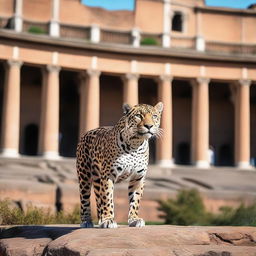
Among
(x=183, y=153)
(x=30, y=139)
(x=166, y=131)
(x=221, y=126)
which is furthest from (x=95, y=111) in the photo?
(x=221, y=126)

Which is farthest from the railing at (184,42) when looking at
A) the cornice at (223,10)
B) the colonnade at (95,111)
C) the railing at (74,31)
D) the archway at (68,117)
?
the archway at (68,117)

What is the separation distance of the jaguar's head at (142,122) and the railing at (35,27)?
3607 cm

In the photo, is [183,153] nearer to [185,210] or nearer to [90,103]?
[90,103]

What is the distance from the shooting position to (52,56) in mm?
47875

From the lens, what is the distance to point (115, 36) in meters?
51.1

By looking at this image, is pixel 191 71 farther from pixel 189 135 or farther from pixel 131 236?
pixel 131 236

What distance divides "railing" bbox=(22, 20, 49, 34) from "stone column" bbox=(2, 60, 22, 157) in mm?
3152

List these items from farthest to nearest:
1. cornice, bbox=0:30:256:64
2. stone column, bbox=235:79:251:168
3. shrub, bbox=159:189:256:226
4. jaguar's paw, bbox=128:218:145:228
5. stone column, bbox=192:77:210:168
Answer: stone column, bbox=235:79:251:168 → stone column, bbox=192:77:210:168 → cornice, bbox=0:30:256:64 → shrub, bbox=159:189:256:226 → jaguar's paw, bbox=128:218:145:228

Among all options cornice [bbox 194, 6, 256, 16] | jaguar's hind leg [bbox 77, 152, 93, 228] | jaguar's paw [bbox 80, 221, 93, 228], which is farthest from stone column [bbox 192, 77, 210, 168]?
jaguar's paw [bbox 80, 221, 93, 228]

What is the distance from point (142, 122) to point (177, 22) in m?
Result: 46.9

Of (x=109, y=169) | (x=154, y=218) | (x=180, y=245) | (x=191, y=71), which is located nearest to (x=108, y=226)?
(x=109, y=169)

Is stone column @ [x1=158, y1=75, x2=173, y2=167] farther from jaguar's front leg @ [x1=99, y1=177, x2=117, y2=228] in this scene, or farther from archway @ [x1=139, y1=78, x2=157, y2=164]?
jaguar's front leg @ [x1=99, y1=177, x2=117, y2=228]

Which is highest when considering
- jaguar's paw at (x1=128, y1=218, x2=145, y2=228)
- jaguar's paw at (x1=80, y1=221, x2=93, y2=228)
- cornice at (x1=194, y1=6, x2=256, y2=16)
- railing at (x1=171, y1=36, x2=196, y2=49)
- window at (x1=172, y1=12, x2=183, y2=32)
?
cornice at (x1=194, y1=6, x2=256, y2=16)

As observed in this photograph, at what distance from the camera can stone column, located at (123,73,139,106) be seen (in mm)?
49656
